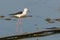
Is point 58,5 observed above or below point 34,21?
above

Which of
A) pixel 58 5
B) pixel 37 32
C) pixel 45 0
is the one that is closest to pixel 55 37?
pixel 37 32

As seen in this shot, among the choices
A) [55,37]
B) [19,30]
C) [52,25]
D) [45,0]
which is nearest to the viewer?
[55,37]

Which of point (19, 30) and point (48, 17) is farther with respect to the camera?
point (48, 17)

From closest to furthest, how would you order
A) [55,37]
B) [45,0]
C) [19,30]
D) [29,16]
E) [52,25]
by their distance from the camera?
1. [55,37]
2. [19,30]
3. [52,25]
4. [29,16]
5. [45,0]

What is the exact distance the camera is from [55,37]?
13734mm

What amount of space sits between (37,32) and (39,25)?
8.02 feet

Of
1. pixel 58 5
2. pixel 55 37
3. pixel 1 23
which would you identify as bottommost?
pixel 55 37

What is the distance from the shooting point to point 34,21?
17.4 metres

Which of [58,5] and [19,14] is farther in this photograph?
[58,5]

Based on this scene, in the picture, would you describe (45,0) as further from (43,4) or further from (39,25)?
(39,25)

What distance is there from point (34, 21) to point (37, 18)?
2.91 ft

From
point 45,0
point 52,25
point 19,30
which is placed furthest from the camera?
point 45,0

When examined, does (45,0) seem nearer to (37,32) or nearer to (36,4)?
(36,4)

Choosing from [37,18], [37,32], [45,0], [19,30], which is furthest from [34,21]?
[45,0]
